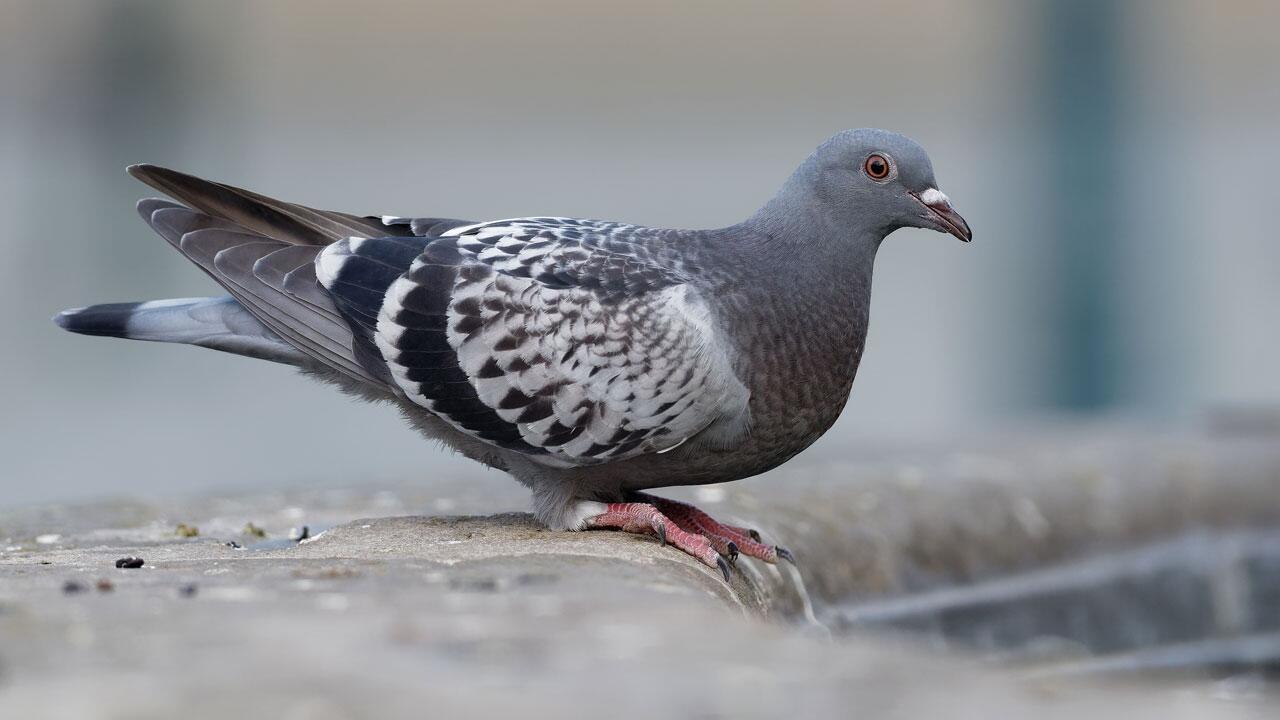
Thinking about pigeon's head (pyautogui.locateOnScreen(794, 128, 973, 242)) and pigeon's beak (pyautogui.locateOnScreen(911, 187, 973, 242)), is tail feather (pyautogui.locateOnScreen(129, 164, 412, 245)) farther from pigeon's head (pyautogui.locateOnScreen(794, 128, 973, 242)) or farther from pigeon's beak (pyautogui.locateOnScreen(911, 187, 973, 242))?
pigeon's beak (pyautogui.locateOnScreen(911, 187, 973, 242))

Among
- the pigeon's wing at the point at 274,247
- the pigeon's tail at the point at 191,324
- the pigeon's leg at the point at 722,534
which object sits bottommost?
the pigeon's leg at the point at 722,534

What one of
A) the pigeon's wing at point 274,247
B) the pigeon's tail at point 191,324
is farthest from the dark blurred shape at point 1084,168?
the pigeon's tail at point 191,324

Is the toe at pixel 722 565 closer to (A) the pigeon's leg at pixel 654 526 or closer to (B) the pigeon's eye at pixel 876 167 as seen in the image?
(A) the pigeon's leg at pixel 654 526

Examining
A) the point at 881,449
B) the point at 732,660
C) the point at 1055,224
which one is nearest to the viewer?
the point at 732,660

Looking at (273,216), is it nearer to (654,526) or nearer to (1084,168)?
(654,526)

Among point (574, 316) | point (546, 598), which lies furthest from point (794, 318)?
point (546, 598)

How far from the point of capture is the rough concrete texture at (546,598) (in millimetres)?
2518

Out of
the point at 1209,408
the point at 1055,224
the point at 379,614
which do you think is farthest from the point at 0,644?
the point at 1055,224

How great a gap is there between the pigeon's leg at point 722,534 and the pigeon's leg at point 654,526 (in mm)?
54

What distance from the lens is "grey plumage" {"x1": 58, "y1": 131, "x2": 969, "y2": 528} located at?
4.43 m

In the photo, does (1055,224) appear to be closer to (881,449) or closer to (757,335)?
(881,449)

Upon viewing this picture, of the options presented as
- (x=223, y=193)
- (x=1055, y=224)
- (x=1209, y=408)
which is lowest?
(x=1209, y=408)

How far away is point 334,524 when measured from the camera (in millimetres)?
5355

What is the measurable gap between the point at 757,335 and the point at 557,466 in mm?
652
